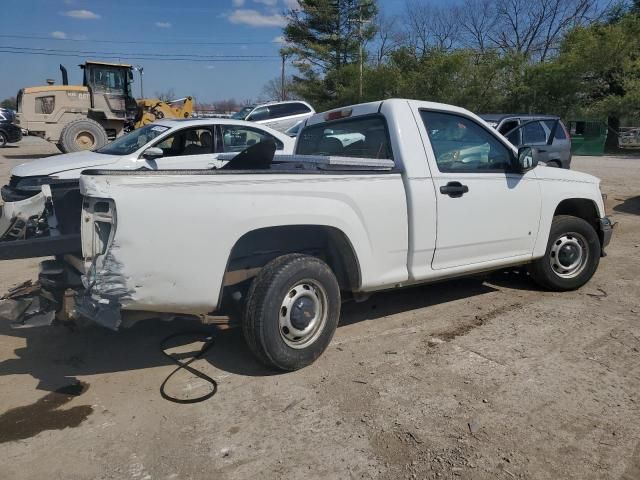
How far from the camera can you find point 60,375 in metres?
3.91

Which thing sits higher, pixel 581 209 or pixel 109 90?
pixel 109 90

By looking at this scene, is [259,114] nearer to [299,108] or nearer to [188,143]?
[299,108]

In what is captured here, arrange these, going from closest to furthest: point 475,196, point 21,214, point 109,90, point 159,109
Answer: point 21,214 → point 475,196 → point 109,90 → point 159,109

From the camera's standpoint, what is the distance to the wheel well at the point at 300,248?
3.86 metres

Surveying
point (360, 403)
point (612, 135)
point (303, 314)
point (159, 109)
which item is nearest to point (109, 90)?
point (159, 109)

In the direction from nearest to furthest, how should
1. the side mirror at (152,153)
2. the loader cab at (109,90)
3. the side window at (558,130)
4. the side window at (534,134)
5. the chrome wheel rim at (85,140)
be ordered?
1. the side mirror at (152,153)
2. the side window at (534,134)
3. the side window at (558,130)
4. the chrome wheel rim at (85,140)
5. the loader cab at (109,90)

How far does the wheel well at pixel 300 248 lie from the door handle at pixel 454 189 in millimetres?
995

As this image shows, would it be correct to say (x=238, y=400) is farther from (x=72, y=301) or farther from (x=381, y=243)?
(x=381, y=243)

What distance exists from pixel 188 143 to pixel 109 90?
14154 millimetres

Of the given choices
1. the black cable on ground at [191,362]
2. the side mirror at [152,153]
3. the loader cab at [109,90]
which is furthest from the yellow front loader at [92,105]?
the black cable on ground at [191,362]

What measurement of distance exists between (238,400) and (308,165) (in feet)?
6.29

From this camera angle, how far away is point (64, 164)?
28.0ft

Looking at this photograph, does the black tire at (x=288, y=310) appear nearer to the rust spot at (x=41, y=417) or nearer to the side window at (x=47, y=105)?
the rust spot at (x=41, y=417)

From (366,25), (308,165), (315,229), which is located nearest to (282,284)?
(315,229)
